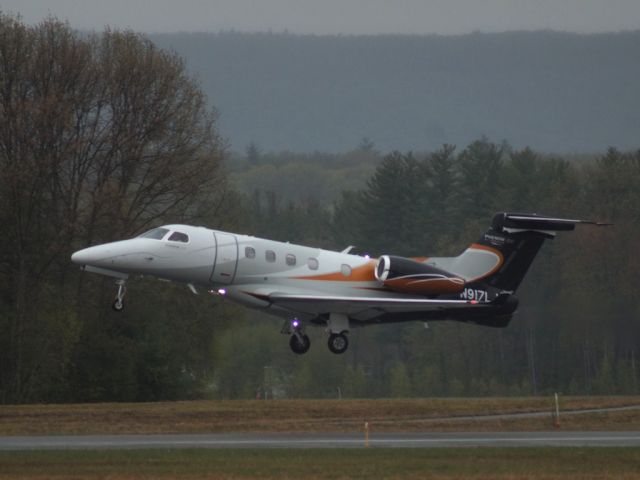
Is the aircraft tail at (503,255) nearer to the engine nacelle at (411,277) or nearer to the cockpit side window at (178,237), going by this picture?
the engine nacelle at (411,277)

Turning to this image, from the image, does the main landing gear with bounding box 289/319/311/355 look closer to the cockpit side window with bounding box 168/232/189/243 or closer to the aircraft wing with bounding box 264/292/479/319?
the aircraft wing with bounding box 264/292/479/319

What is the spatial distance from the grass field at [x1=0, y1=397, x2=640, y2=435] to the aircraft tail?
4673mm

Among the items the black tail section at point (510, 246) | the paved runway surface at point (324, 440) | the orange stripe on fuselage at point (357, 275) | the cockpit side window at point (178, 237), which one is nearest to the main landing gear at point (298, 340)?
the orange stripe on fuselage at point (357, 275)

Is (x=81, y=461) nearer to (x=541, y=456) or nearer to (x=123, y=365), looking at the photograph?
(x=541, y=456)

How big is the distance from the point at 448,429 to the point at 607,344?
53.4ft

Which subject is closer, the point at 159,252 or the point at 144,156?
the point at 159,252

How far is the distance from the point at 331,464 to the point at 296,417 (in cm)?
990

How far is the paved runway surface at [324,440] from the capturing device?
28578 millimetres

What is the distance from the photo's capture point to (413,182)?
319 ft

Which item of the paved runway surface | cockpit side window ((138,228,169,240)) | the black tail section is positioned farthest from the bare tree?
the paved runway surface

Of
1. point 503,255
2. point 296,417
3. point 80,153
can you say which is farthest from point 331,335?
point 80,153

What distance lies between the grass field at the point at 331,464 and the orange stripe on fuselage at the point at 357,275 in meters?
12.6

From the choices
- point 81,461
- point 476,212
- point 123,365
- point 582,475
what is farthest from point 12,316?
point 476,212

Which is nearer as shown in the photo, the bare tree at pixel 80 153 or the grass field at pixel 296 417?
the grass field at pixel 296 417
